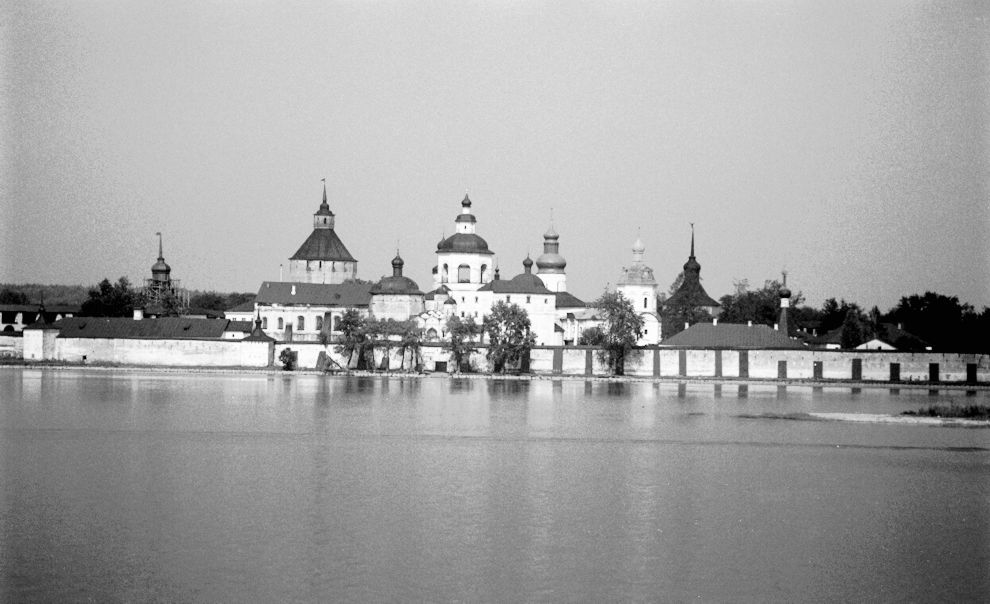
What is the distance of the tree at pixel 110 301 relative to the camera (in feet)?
248

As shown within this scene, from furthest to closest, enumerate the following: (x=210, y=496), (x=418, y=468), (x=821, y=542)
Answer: (x=418, y=468) < (x=210, y=496) < (x=821, y=542)

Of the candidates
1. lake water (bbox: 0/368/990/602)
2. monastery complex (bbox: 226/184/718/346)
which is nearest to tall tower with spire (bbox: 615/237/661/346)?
monastery complex (bbox: 226/184/718/346)

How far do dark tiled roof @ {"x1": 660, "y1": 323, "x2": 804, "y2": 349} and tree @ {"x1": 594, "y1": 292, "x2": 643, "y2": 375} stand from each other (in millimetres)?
2311

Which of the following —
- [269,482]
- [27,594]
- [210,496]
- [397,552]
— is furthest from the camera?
[269,482]

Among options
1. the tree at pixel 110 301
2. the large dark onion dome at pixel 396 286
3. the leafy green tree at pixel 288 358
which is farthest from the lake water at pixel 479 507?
the tree at pixel 110 301

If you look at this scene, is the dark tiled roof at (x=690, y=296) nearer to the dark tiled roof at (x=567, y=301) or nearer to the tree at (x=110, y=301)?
the dark tiled roof at (x=567, y=301)

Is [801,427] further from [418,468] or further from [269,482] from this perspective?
[269,482]

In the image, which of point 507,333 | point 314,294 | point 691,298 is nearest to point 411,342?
point 507,333

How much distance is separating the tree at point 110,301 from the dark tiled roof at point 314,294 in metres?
10.6

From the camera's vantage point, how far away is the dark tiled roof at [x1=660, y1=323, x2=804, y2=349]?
6031 centimetres

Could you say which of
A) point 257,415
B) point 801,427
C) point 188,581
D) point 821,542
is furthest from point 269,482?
→ point 801,427

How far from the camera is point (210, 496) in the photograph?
21.2 meters

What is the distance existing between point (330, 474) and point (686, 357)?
38.5 metres

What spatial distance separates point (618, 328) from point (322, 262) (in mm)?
25479
